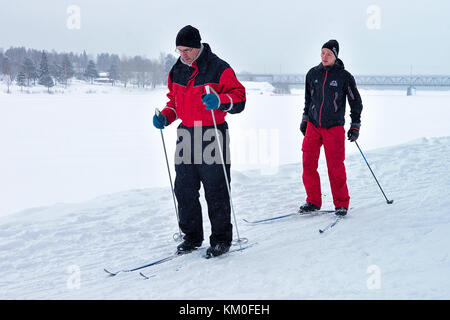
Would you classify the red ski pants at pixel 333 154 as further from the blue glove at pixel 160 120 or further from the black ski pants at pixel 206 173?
the blue glove at pixel 160 120

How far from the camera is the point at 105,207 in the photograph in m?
4.14

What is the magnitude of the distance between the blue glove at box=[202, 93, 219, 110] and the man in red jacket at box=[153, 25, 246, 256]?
0.26 feet

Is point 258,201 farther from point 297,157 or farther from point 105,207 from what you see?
point 297,157

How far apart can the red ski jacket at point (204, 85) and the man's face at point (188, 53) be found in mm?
33

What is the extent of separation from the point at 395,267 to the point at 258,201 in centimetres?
233

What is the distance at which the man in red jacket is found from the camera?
104 inches

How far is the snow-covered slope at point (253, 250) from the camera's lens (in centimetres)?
206

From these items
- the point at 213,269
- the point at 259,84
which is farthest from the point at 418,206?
the point at 259,84

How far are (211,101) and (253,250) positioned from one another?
106 cm

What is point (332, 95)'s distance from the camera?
138 inches
